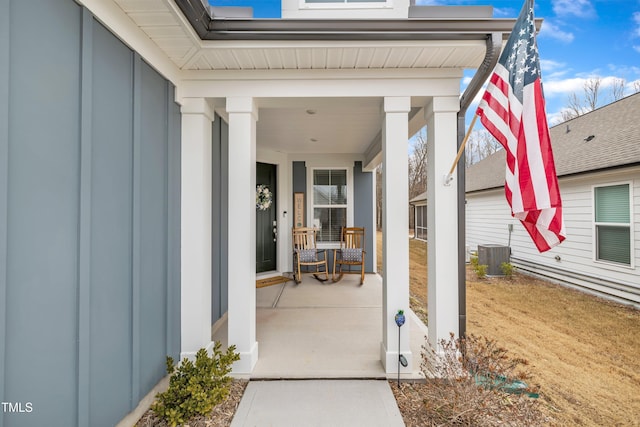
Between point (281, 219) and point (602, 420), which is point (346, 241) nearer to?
point (281, 219)

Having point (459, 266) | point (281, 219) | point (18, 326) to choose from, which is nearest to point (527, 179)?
point (459, 266)

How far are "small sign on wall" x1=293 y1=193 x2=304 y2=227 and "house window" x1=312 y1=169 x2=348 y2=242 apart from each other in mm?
274

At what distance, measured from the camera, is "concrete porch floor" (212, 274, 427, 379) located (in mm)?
2270

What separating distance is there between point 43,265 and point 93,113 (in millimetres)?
829

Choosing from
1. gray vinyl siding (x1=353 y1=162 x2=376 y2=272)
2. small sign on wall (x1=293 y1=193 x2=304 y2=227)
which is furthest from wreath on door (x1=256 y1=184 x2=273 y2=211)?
gray vinyl siding (x1=353 y1=162 x2=376 y2=272)

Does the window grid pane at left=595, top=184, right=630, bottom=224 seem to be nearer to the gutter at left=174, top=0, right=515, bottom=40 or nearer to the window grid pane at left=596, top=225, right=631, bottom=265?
the window grid pane at left=596, top=225, right=631, bottom=265

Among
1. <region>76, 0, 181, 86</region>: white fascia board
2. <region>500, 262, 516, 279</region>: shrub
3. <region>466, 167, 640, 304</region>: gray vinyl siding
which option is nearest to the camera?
<region>76, 0, 181, 86</region>: white fascia board

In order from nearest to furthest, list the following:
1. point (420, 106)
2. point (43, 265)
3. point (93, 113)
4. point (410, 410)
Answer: point (43, 265) → point (93, 113) → point (410, 410) → point (420, 106)

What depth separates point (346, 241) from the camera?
563 centimetres

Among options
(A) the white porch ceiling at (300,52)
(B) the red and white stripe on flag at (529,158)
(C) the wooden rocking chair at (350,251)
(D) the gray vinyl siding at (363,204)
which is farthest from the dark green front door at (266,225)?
(B) the red and white stripe on flag at (529,158)

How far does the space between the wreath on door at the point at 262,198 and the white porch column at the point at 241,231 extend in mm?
3075

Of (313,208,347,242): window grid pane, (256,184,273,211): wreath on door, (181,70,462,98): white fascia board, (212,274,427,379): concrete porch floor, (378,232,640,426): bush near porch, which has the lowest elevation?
(378,232,640,426): bush near porch

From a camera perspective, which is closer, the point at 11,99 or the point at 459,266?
the point at 11,99

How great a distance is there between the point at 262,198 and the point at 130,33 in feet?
12.5
